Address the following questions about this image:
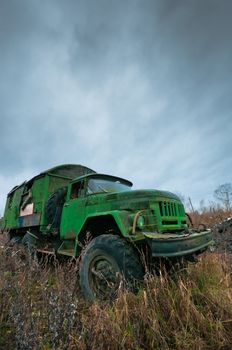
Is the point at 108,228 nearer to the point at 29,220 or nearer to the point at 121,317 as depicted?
the point at 121,317

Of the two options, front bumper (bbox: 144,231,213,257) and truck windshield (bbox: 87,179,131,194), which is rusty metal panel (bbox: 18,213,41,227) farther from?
front bumper (bbox: 144,231,213,257)

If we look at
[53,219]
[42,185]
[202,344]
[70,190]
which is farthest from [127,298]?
[42,185]

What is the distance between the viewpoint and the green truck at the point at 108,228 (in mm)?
4211

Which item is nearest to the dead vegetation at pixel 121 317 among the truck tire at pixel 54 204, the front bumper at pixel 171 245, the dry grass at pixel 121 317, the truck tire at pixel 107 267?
the dry grass at pixel 121 317

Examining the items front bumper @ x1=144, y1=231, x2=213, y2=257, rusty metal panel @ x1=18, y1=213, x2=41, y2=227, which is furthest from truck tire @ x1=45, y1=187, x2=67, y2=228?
front bumper @ x1=144, y1=231, x2=213, y2=257

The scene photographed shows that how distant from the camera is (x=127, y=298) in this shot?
3.66m

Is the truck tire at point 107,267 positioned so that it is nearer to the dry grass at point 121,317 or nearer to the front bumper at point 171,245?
the dry grass at point 121,317

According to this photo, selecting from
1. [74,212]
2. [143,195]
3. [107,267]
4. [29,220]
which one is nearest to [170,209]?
[143,195]

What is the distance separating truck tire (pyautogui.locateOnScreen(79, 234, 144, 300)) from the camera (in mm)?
4121

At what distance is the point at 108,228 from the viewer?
558 cm

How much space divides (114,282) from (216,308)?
1.49 m

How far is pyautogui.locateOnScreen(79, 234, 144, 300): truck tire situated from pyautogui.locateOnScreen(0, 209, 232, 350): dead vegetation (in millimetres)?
255

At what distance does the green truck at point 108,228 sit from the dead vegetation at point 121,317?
42 centimetres

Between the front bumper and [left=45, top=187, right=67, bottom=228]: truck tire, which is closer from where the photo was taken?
the front bumper
